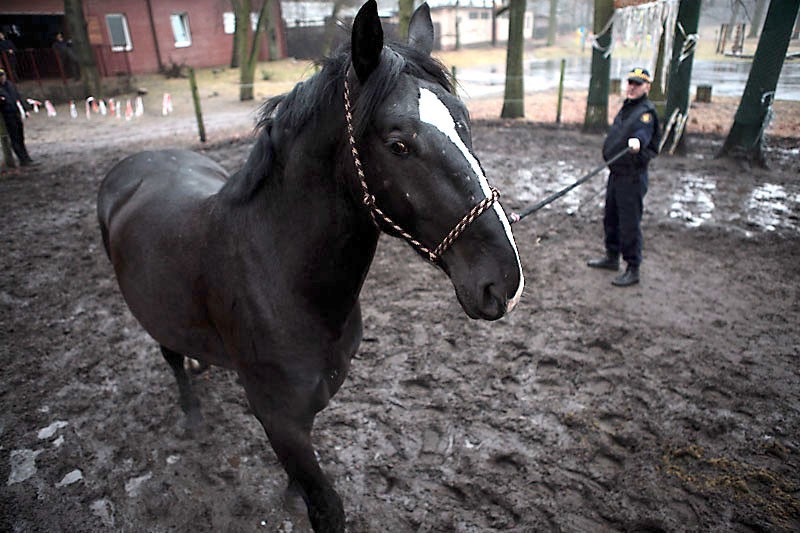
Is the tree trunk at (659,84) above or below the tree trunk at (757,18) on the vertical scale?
below

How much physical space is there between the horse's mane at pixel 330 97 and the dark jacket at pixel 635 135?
12.2 ft

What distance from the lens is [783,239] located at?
562 cm

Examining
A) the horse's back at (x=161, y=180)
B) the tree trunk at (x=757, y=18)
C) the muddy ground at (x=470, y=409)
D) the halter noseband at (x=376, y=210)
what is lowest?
the muddy ground at (x=470, y=409)

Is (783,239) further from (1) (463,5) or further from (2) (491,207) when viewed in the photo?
(1) (463,5)

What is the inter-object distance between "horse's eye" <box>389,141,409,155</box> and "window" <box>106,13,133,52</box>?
2534 cm

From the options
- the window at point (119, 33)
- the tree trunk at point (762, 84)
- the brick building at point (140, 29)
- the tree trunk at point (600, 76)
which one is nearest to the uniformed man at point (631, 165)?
the tree trunk at point (762, 84)

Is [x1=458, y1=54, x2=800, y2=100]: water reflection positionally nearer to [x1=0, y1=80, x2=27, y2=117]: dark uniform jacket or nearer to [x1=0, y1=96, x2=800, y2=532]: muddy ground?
[x1=0, y1=96, x2=800, y2=532]: muddy ground

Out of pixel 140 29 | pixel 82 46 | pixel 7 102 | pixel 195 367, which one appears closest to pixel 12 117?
pixel 7 102

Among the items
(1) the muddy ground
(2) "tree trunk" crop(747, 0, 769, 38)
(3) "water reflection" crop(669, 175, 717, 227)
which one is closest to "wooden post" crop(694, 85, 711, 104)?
(2) "tree trunk" crop(747, 0, 769, 38)

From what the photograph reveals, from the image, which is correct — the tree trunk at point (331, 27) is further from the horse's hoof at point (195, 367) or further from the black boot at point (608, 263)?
the horse's hoof at point (195, 367)

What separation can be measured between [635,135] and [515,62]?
9.15 meters

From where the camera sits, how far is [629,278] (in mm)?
4926

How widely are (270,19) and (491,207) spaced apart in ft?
96.3

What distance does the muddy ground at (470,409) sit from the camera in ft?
8.19
